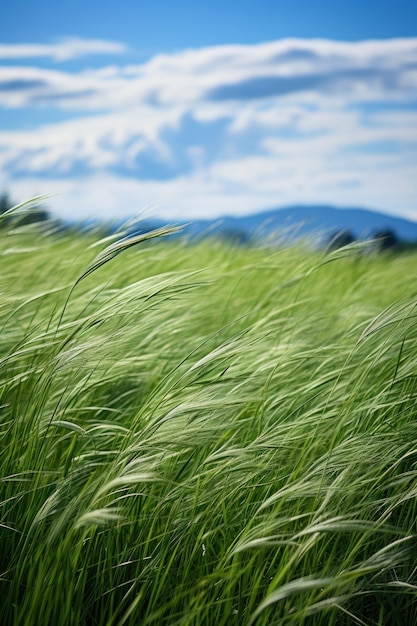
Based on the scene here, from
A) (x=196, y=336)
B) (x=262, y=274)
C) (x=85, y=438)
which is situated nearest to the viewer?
(x=85, y=438)

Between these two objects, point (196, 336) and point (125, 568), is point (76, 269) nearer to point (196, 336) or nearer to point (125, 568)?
point (196, 336)

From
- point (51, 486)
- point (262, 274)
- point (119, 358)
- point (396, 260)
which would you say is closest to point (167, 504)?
point (51, 486)

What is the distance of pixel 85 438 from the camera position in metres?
1.63

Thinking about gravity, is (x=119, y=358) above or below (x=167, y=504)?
above

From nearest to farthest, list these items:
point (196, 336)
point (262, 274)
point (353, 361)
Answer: point (353, 361), point (196, 336), point (262, 274)

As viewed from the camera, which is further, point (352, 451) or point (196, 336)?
point (196, 336)

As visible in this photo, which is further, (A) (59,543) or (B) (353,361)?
(B) (353,361)

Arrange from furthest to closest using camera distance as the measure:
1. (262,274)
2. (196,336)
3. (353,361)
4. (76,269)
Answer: (262,274)
(76,269)
(196,336)
(353,361)

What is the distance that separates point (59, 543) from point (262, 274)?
2392 mm

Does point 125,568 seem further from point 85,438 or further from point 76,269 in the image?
point 76,269

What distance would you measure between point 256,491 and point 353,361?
0.54 metres

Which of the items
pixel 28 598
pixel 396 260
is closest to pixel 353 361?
pixel 28 598

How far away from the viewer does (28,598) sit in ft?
4.10

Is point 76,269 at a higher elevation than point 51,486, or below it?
higher
